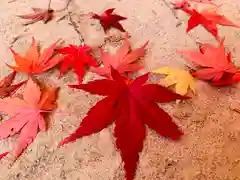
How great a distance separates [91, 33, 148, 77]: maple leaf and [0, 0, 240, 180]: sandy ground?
3cm

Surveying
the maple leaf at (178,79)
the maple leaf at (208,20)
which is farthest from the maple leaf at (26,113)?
the maple leaf at (208,20)

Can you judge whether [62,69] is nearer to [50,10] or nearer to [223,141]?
[50,10]

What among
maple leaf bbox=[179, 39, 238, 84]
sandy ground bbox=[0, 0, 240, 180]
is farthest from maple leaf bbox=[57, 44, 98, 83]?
maple leaf bbox=[179, 39, 238, 84]

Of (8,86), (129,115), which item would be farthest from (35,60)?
(129,115)

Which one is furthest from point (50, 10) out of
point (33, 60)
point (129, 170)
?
point (129, 170)

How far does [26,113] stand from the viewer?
29.5 inches

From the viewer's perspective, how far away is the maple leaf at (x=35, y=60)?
34.3 inches

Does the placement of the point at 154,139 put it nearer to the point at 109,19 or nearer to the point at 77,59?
the point at 77,59

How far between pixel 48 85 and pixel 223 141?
45 cm

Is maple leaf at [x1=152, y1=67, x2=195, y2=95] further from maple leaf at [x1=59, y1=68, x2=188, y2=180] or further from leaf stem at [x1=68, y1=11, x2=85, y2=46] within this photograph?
leaf stem at [x1=68, y1=11, x2=85, y2=46]

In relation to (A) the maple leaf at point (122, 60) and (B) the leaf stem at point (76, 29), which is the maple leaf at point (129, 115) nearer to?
(A) the maple leaf at point (122, 60)

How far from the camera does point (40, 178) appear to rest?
0.68 m

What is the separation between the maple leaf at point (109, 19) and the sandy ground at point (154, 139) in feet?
0.11

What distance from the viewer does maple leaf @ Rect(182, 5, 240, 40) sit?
0.98m
